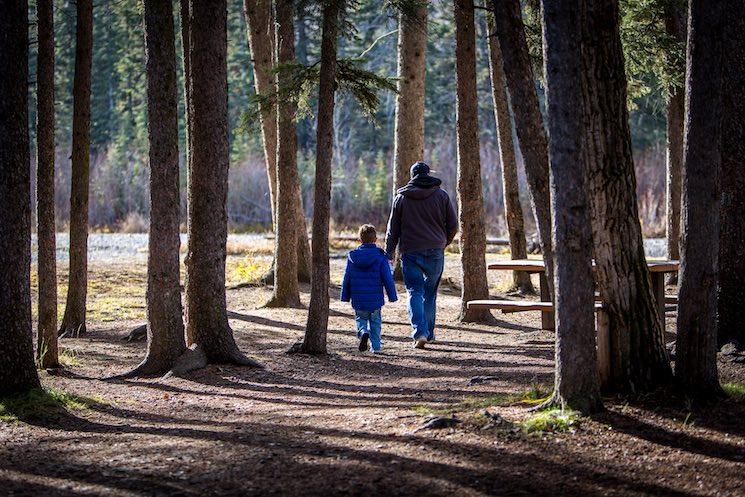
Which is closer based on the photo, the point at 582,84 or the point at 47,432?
the point at 582,84

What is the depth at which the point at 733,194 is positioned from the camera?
31.0 ft

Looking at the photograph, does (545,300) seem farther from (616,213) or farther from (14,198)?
(14,198)

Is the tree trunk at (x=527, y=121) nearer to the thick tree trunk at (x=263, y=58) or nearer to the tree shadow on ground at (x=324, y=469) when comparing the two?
the tree shadow on ground at (x=324, y=469)

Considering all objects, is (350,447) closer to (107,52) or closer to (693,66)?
(693,66)

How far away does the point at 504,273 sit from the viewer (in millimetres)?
21328

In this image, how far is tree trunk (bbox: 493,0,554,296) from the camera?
26.0ft

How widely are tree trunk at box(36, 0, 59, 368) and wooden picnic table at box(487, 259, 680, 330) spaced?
17.0ft

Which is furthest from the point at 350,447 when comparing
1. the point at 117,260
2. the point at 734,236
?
the point at 117,260

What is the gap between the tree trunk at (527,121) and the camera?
7934 mm

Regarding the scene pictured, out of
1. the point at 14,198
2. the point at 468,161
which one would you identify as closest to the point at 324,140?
the point at 468,161

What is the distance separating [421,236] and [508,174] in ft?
17.7

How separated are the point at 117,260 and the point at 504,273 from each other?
39.8 ft

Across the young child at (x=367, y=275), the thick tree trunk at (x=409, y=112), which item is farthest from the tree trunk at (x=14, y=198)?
the thick tree trunk at (x=409, y=112)

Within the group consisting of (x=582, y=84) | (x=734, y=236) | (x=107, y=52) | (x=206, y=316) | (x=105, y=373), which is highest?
(x=107, y=52)
